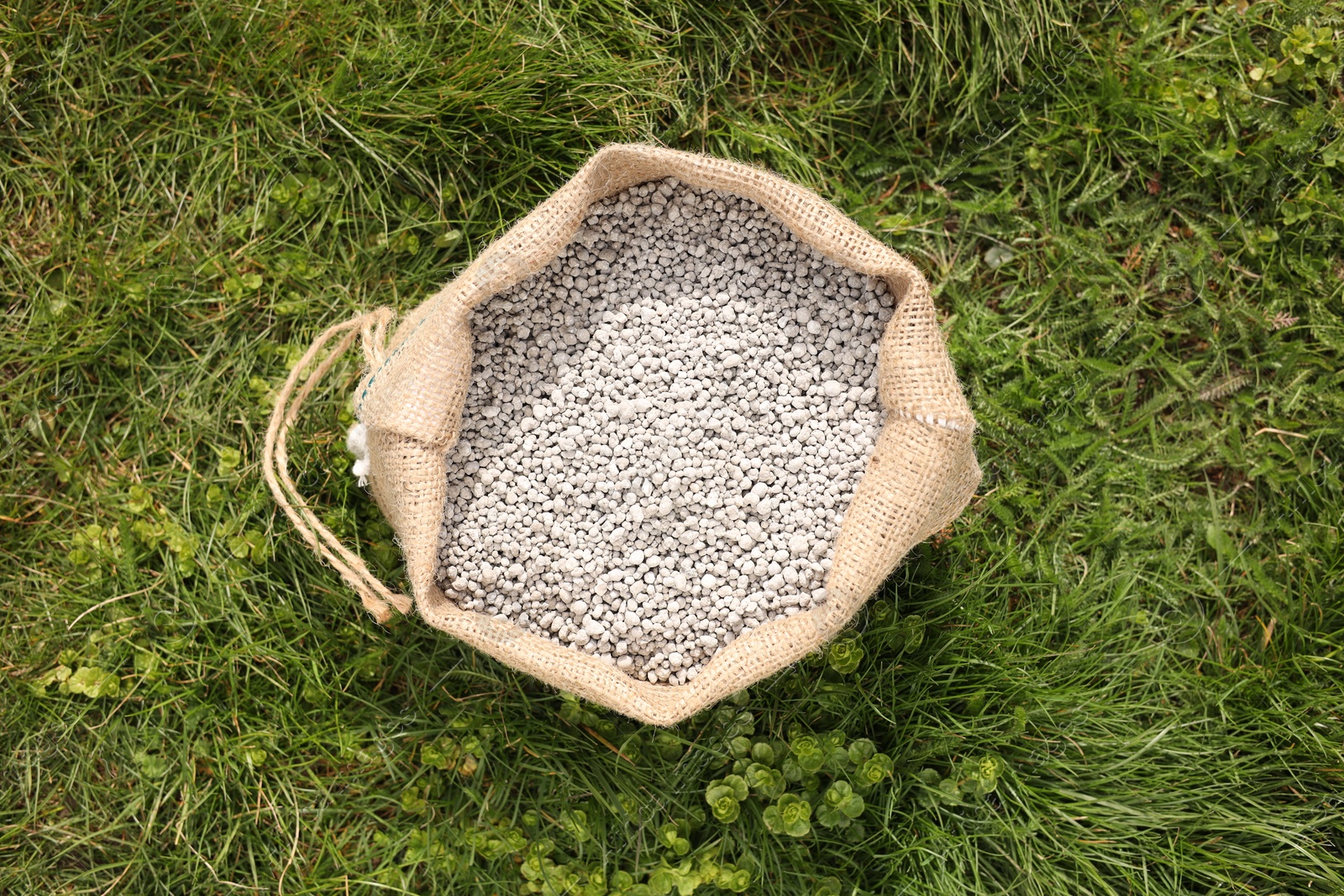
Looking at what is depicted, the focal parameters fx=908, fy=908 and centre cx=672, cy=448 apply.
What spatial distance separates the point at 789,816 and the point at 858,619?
1.41 feet

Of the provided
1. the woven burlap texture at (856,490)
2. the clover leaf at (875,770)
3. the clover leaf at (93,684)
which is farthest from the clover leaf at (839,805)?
the clover leaf at (93,684)

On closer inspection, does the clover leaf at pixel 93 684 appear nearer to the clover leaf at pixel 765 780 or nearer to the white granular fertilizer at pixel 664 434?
the white granular fertilizer at pixel 664 434

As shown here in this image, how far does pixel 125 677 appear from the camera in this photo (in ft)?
6.55

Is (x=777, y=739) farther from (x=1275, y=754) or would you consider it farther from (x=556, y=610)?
(x=1275, y=754)

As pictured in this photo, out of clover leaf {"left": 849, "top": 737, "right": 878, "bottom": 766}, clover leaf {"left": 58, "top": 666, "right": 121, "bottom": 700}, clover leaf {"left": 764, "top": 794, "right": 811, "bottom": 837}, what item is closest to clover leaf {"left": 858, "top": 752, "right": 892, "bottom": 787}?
clover leaf {"left": 849, "top": 737, "right": 878, "bottom": 766}

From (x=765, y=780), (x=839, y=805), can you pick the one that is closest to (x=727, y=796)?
(x=765, y=780)

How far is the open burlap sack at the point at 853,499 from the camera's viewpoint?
157 centimetres

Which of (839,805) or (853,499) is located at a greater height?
(853,499)

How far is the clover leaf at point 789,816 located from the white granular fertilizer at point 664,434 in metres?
0.35

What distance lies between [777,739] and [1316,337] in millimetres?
1533

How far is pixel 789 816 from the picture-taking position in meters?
1.79

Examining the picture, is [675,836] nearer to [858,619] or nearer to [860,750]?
[860,750]

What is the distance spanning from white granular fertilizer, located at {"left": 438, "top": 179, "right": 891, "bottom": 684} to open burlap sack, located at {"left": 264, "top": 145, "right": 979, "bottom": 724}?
0.20 feet

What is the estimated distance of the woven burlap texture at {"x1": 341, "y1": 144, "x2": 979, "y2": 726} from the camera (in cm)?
157
